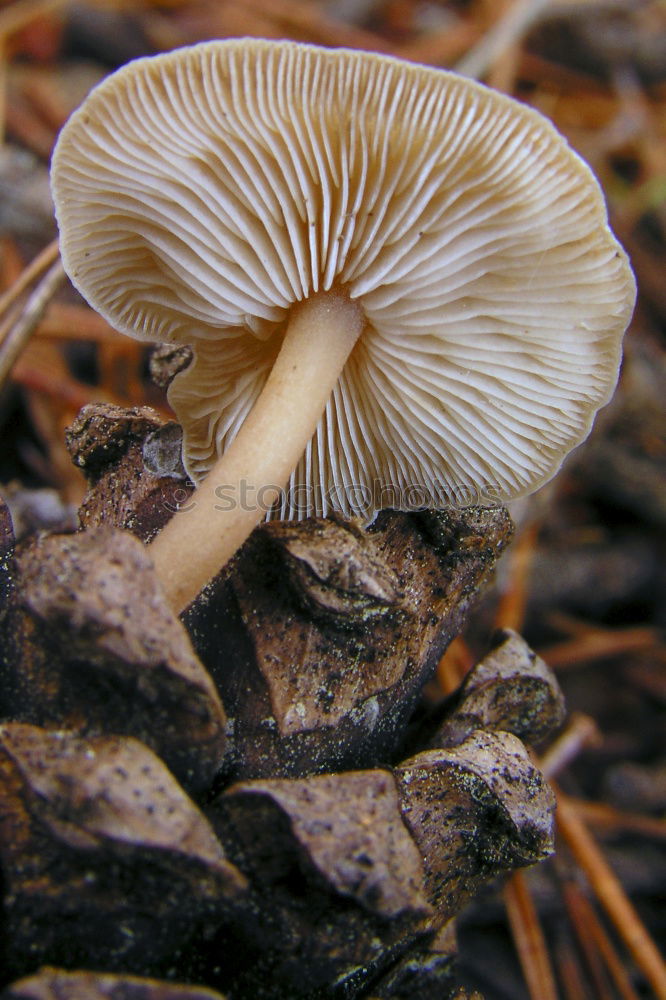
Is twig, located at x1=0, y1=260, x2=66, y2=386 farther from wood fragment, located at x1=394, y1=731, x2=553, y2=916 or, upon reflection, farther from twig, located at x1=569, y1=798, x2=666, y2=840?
twig, located at x1=569, y1=798, x2=666, y2=840

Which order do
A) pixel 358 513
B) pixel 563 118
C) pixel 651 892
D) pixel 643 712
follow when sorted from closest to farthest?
pixel 358 513
pixel 651 892
pixel 643 712
pixel 563 118

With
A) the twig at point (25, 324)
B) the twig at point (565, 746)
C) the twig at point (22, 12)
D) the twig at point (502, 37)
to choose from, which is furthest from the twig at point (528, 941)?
the twig at point (22, 12)

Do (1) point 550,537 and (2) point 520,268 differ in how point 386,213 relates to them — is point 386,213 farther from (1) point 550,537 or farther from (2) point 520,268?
(1) point 550,537

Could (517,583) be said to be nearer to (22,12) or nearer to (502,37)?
(502,37)

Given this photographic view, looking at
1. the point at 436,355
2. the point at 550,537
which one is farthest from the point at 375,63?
the point at 550,537

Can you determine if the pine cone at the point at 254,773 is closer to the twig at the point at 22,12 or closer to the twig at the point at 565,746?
the twig at the point at 565,746

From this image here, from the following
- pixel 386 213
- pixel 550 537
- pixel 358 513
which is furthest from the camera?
pixel 550 537
